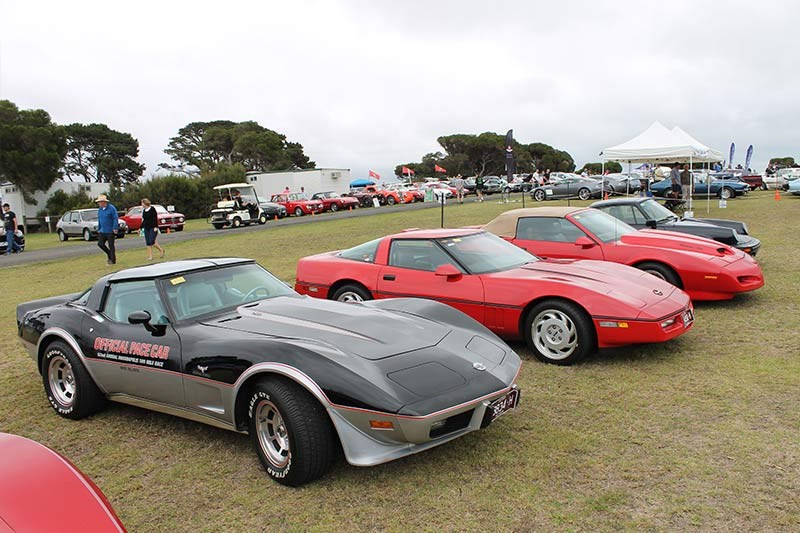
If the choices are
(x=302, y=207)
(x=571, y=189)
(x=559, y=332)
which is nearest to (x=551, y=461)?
(x=559, y=332)

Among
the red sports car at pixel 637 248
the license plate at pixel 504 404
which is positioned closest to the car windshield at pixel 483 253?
the red sports car at pixel 637 248

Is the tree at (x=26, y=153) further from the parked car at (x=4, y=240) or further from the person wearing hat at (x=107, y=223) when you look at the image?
the person wearing hat at (x=107, y=223)

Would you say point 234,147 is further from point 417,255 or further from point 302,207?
point 417,255

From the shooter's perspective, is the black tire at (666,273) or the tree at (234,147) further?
the tree at (234,147)

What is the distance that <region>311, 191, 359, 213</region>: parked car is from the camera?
3762 cm

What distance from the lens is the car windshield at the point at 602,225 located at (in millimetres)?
7625

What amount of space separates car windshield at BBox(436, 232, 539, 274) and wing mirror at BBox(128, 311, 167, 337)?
3.07 m

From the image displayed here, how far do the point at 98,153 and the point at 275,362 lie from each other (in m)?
75.0

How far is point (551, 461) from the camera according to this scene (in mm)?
3480

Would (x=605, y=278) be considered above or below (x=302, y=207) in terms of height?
below

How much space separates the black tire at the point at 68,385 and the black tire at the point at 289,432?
174 centimetres

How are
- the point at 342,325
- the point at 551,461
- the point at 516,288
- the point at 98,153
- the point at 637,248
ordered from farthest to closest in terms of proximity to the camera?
the point at 98,153 → the point at 637,248 → the point at 516,288 → the point at 342,325 → the point at 551,461

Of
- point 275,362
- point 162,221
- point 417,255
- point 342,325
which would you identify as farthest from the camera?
point 162,221

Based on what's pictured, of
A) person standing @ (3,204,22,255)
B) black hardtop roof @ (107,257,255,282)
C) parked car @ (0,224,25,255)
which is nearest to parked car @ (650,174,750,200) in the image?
black hardtop roof @ (107,257,255,282)
